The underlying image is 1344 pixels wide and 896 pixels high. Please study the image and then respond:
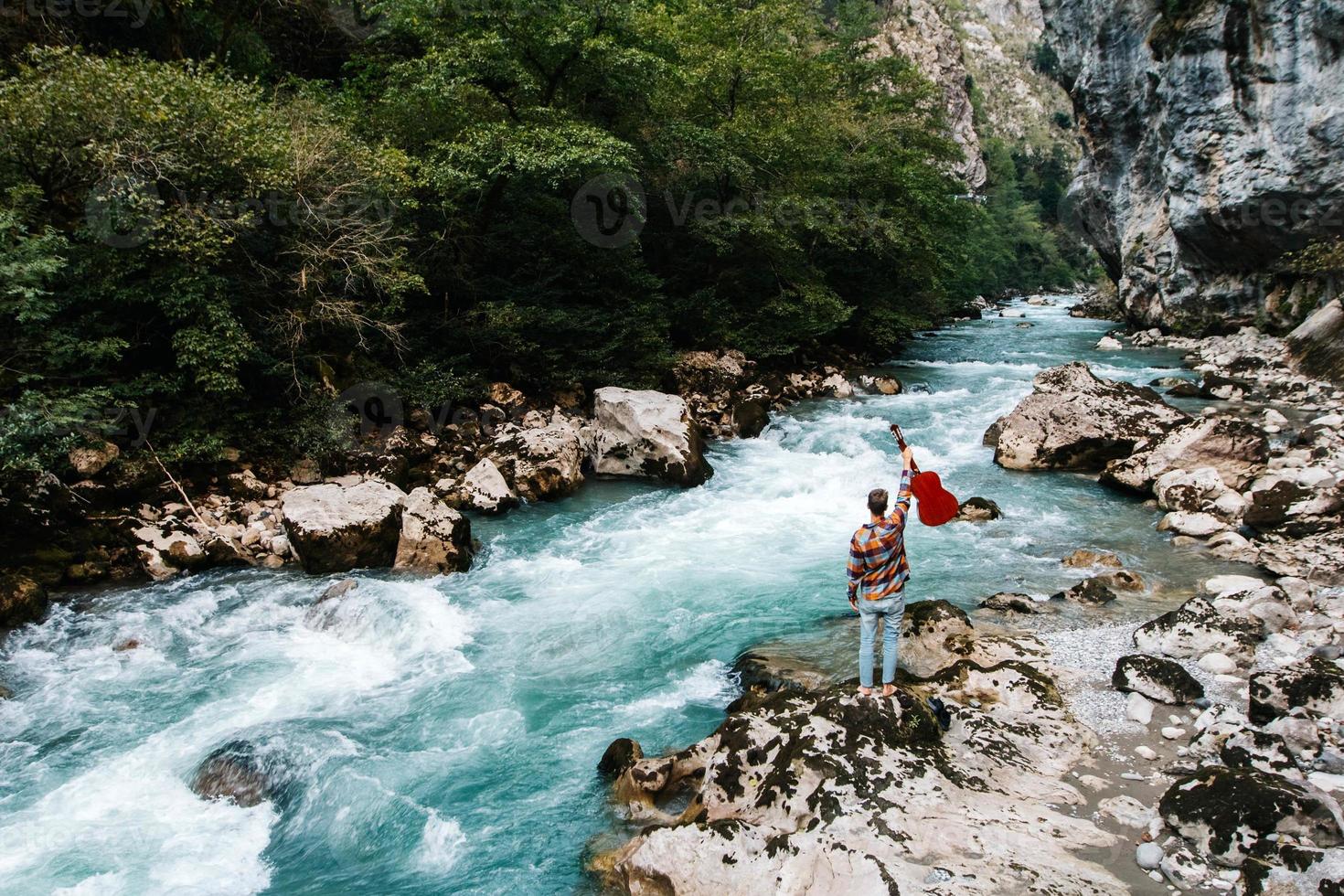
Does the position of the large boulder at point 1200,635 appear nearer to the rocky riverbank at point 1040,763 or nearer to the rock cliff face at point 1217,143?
the rocky riverbank at point 1040,763

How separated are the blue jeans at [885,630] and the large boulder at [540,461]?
26.1 feet

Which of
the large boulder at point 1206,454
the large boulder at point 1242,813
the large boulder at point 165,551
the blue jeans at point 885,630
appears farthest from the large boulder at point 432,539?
the large boulder at point 1206,454

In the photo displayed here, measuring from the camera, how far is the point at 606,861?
500 cm

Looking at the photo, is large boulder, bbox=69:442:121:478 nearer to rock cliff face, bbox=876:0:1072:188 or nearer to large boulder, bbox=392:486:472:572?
large boulder, bbox=392:486:472:572

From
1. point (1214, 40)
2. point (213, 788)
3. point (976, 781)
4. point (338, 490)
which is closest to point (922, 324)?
point (1214, 40)

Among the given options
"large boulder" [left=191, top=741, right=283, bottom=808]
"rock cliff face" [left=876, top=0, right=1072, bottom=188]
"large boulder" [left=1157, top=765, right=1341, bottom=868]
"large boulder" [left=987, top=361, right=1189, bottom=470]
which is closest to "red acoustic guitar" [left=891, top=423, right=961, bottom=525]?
"large boulder" [left=1157, top=765, right=1341, bottom=868]

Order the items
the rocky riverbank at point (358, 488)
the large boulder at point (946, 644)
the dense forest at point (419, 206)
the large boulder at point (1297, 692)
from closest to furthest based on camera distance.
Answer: the large boulder at point (1297, 692)
the large boulder at point (946, 644)
the rocky riverbank at point (358, 488)
the dense forest at point (419, 206)

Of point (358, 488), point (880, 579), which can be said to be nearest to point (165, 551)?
point (358, 488)

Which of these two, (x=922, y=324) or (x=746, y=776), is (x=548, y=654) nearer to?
(x=746, y=776)

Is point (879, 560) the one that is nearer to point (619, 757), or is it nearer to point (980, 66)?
point (619, 757)

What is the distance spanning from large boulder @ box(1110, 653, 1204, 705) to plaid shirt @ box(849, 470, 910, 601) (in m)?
2.04

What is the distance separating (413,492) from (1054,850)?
9.07m

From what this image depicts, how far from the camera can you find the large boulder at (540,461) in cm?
1285

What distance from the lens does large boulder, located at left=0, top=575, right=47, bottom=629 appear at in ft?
26.5
